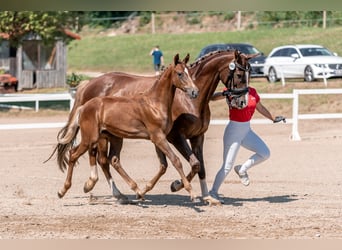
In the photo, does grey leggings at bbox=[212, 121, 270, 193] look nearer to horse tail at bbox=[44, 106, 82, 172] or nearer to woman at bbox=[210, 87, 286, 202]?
woman at bbox=[210, 87, 286, 202]

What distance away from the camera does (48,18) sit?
28.0 m

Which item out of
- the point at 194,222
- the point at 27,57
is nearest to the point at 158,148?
the point at 194,222

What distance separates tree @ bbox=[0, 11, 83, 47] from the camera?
90.8 ft

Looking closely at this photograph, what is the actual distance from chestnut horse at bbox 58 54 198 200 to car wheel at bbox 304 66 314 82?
60.9 feet

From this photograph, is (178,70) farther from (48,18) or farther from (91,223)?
(48,18)

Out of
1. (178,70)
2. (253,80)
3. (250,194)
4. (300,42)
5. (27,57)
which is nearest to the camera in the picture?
(178,70)

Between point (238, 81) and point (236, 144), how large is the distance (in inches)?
31.8

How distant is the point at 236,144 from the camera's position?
9523 mm

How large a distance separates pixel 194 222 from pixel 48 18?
20801mm

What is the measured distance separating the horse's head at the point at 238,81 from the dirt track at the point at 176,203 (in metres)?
1.32

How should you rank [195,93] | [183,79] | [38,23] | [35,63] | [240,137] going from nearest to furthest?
[195,93] → [183,79] → [240,137] → [38,23] → [35,63]

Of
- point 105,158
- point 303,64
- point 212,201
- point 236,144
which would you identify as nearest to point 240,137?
point 236,144

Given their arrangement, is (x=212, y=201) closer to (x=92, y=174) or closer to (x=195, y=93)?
(x=92, y=174)

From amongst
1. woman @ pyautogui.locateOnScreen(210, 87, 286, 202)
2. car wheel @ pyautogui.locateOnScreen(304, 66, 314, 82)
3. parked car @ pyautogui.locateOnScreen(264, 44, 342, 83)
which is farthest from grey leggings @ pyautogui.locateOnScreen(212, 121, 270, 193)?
car wheel @ pyautogui.locateOnScreen(304, 66, 314, 82)
